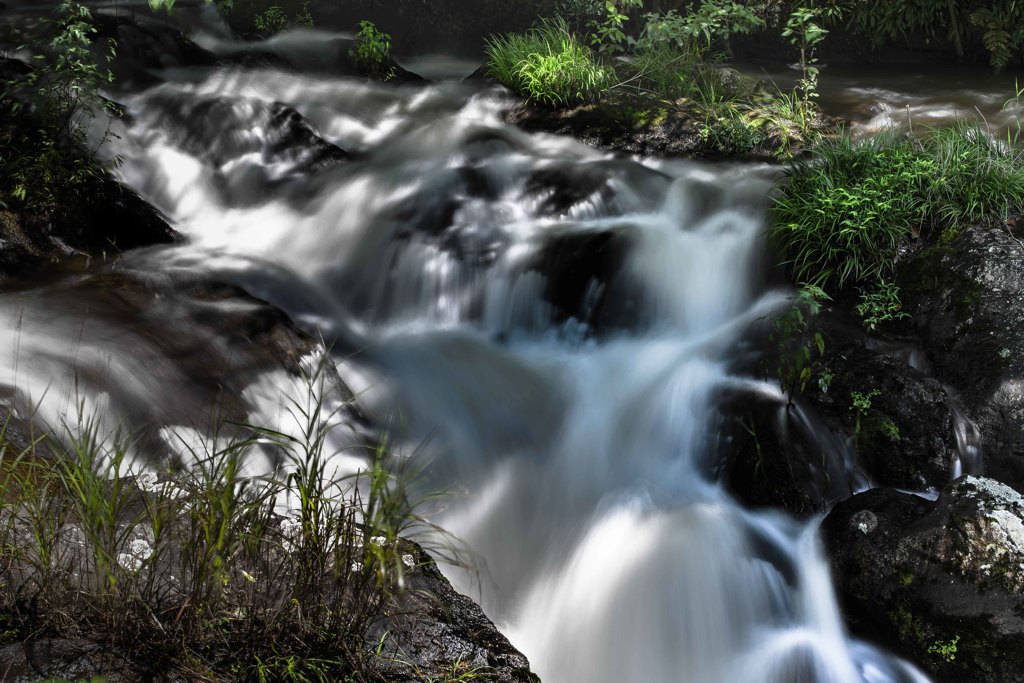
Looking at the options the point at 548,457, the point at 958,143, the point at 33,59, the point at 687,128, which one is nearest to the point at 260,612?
the point at 548,457

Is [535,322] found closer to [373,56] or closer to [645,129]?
[645,129]

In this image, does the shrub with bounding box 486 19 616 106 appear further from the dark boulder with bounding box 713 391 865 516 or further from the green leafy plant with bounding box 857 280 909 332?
the dark boulder with bounding box 713 391 865 516

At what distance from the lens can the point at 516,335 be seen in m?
5.54

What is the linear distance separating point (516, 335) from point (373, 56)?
3.98m

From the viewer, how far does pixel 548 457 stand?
15.4ft

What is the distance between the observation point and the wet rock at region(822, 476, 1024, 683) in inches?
136

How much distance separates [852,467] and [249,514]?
3.12 m

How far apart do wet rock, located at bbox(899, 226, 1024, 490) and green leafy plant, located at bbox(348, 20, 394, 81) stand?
5206 mm

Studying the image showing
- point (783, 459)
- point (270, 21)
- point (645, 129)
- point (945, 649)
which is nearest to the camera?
point (945, 649)

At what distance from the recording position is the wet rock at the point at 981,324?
4285mm

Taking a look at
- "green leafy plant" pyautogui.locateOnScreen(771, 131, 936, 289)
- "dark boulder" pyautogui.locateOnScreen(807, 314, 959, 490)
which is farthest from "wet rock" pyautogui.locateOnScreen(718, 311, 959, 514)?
"green leafy plant" pyautogui.locateOnScreen(771, 131, 936, 289)

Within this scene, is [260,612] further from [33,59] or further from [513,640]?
[33,59]

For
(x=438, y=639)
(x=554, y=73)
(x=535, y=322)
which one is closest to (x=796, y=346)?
(x=535, y=322)

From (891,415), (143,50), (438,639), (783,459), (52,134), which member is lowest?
(783,459)
